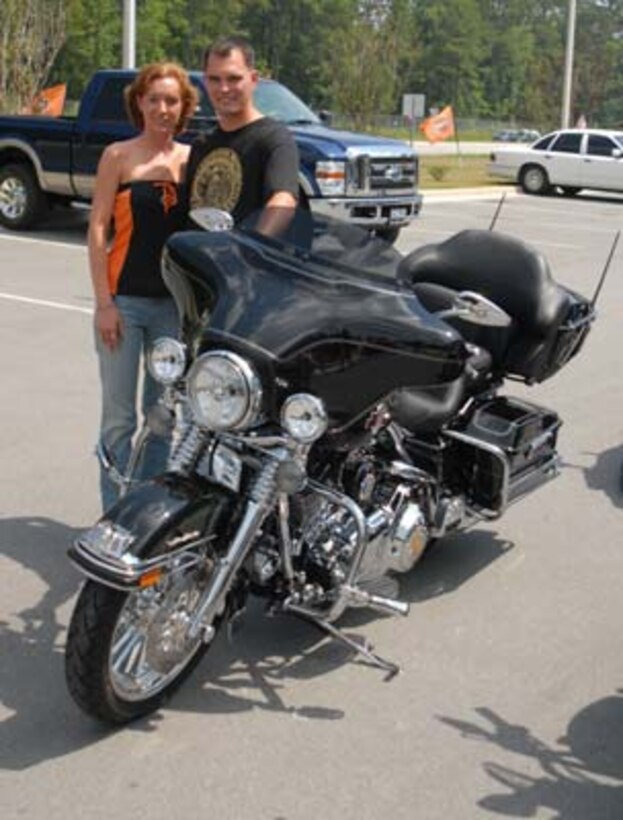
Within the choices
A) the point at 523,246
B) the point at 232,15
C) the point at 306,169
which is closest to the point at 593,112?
the point at 232,15

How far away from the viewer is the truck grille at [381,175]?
1375 centimetres

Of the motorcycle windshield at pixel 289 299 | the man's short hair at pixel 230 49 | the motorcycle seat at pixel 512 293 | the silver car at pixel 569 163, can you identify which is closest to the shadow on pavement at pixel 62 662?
the motorcycle seat at pixel 512 293

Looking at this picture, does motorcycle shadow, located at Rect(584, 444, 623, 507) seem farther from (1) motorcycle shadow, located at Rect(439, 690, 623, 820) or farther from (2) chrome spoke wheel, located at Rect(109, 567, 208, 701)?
(2) chrome spoke wheel, located at Rect(109, 567, 208, 701)

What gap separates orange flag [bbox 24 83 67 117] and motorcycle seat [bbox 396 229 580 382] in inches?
857

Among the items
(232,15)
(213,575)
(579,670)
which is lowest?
(579,670)

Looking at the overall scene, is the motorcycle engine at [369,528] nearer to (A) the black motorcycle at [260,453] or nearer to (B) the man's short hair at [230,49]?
(A) the black motorcycle at [260,453]

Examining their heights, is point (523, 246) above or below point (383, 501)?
above

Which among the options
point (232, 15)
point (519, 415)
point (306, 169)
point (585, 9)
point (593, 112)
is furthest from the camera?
point (585, 9)

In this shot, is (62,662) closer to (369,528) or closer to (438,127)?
(369,528)

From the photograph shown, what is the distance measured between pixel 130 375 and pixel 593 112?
8164 centimetres

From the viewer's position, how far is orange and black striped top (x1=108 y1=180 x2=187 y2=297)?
14.8 feet

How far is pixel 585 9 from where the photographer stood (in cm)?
11594

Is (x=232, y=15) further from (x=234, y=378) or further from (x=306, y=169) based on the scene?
(x=234, y=378)

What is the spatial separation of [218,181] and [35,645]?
178 centimetres
